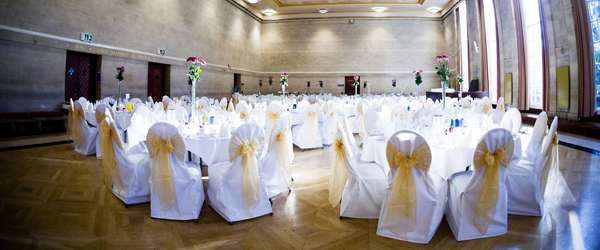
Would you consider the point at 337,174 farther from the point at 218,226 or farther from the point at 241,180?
the point at 218,226

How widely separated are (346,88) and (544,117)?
17.0m

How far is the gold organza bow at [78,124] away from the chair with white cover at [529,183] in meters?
6.69

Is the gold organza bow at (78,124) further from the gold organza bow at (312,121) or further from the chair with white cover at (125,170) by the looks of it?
the gold organza bow at (312,121)

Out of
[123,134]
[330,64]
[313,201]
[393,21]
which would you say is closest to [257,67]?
[330,64]

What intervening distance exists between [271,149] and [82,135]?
4364 mm

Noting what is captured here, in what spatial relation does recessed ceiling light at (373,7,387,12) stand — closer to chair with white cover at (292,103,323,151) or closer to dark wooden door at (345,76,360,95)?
dark wooden door at (345,76,360,95)

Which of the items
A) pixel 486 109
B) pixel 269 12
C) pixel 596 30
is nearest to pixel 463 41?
pixel 596 30

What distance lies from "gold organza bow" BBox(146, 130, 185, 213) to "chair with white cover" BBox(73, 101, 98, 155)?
12.4 ft

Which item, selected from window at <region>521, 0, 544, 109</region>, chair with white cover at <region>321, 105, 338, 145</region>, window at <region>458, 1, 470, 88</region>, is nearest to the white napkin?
chair with white cover at <region>321, 105, 338, 145</region>

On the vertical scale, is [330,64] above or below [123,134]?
above

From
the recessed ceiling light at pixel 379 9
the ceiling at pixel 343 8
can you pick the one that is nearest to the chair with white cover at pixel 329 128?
the ceiling at pixel 343 8

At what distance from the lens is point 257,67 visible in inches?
787

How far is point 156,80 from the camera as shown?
41.0ft

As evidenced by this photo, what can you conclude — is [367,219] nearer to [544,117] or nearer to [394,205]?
[394,205]
